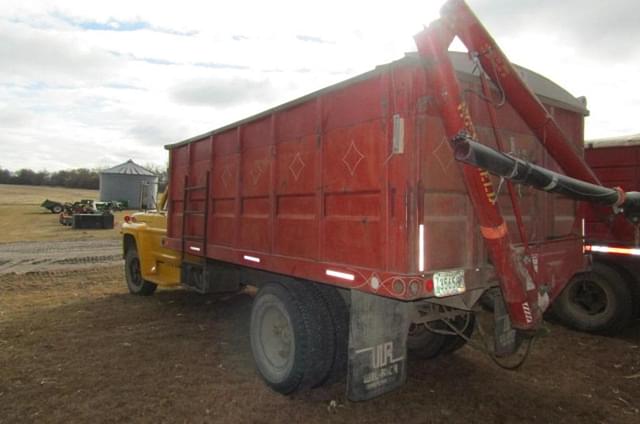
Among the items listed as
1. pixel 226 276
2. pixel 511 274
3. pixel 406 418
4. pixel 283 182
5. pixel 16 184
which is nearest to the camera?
pixel 511 274

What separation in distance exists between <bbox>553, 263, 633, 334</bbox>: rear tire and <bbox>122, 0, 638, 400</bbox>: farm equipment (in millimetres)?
1752

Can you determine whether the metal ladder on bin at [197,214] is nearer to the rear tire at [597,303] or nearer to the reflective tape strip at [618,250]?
the rear tire at [597,303]

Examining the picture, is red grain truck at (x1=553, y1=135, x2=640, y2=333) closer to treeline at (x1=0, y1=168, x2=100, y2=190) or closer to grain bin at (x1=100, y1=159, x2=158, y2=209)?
grain bin at (x1=100, y1=159, x2=158, y2=209)

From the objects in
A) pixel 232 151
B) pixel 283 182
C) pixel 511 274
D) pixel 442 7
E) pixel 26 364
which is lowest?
pixel 26 364

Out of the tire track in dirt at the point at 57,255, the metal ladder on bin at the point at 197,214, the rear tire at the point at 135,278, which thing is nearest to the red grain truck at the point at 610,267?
the metal ladder on bin at the point at 197,214

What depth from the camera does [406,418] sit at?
358cm

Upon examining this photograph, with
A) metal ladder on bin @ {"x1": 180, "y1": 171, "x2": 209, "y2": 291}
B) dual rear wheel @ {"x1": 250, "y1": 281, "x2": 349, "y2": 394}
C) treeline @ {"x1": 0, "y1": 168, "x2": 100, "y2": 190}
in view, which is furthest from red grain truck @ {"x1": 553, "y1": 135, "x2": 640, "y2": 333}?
treeline @ {"x1": 0, "y1": 168, "x2": 100, "y2": 190}

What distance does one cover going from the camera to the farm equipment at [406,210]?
2.99 metres

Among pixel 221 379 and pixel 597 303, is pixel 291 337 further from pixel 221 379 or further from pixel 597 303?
pixel 597 303

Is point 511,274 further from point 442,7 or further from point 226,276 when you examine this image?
point 226,276

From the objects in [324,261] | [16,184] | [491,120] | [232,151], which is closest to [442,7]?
[491,120]

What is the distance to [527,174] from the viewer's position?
2.89m

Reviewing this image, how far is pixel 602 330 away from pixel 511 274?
3645 mm

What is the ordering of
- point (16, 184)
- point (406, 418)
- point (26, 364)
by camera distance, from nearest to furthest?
point (406, 418), point (26, 364), point (16, 184)
